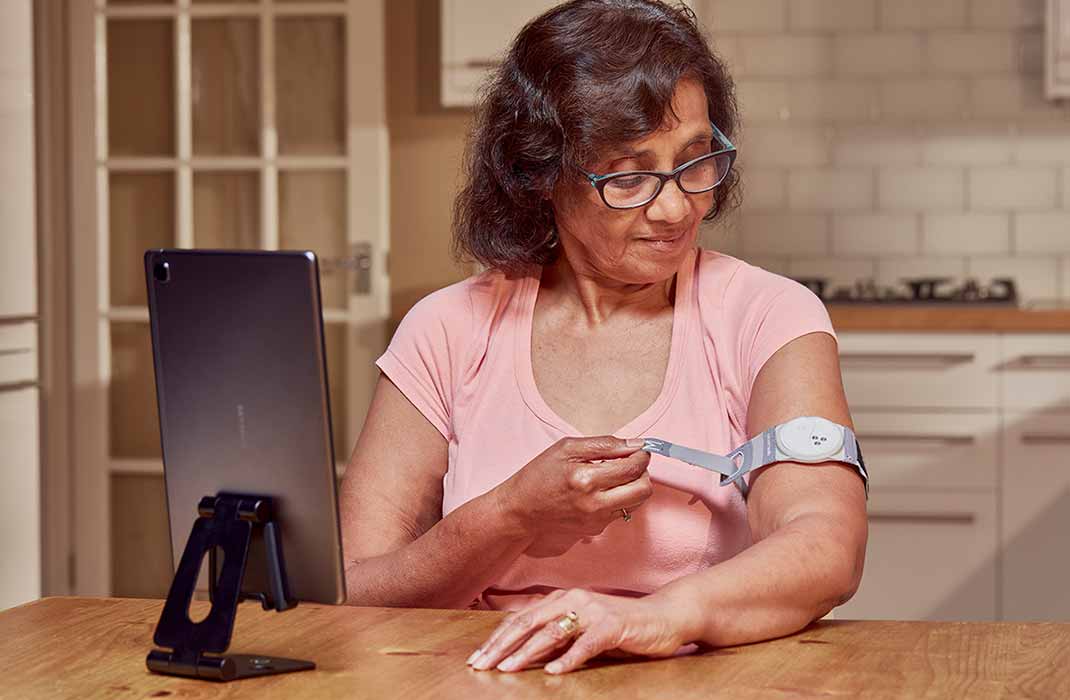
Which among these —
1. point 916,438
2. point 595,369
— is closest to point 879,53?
point 916,438

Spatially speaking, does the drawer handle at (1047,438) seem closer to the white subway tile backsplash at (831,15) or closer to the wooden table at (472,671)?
the white subway tile backsplash at (831,15)

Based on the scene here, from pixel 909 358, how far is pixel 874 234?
2.72ft

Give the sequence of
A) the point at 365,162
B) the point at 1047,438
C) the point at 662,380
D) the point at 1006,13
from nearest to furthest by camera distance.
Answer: the point at 662,380, the point at 1047,438, the point at 365,162, the point at 1006,13

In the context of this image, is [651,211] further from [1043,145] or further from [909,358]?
[1043,145]

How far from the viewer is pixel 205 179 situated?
4320mm

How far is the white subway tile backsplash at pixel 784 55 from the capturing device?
450 centimetres

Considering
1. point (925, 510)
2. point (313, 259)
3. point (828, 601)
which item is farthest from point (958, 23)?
point (313, 259)

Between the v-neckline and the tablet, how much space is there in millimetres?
554

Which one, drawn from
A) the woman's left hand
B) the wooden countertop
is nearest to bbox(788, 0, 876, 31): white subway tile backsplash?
the wooden countertop

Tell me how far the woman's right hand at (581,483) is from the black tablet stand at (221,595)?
330 millimetres

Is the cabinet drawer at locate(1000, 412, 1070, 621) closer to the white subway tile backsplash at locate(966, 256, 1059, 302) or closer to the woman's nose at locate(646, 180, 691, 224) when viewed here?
the white subway tile backsplash at locate(966, 256, 1059, 302)

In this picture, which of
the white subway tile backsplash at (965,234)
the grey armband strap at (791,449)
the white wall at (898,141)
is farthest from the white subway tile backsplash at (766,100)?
the grey armband strap at (791,449)

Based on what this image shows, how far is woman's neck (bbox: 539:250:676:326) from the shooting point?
187 centimetres

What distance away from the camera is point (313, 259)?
119 cm
